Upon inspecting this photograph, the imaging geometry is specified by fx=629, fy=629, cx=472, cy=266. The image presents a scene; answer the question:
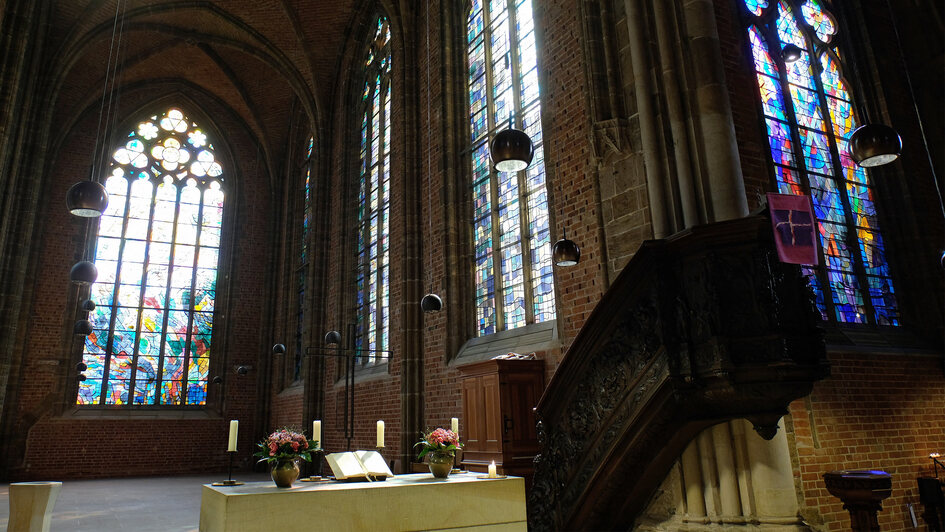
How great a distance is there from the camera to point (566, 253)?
727 cm

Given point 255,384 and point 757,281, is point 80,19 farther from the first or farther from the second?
point 757,281

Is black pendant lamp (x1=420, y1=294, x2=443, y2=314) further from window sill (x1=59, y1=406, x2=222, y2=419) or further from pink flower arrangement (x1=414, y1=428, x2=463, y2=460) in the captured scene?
window sill (x1=59, y1=406, x2=222, y2=419)

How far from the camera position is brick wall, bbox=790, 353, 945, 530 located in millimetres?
6566

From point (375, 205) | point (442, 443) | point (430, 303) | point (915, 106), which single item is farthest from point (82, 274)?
point (915, 106)

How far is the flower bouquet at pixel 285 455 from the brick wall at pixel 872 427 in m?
4.83

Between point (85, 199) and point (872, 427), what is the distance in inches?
370

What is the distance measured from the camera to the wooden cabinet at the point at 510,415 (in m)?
7.98

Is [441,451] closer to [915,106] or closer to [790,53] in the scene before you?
[790,53]

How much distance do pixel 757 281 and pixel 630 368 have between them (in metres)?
1.27

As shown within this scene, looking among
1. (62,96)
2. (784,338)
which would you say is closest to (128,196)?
(62,96)

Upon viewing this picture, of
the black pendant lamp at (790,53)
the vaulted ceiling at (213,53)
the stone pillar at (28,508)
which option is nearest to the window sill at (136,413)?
the vaulted ceiling at (213,53)

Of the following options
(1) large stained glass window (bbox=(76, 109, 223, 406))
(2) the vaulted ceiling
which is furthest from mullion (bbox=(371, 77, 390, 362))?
(1) large stained glass window (bbox=(76, 109, 223, 406))

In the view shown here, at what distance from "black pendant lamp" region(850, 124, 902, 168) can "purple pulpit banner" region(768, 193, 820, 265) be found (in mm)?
1299

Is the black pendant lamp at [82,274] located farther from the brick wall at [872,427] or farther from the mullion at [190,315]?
the brick wall at [872,427]
